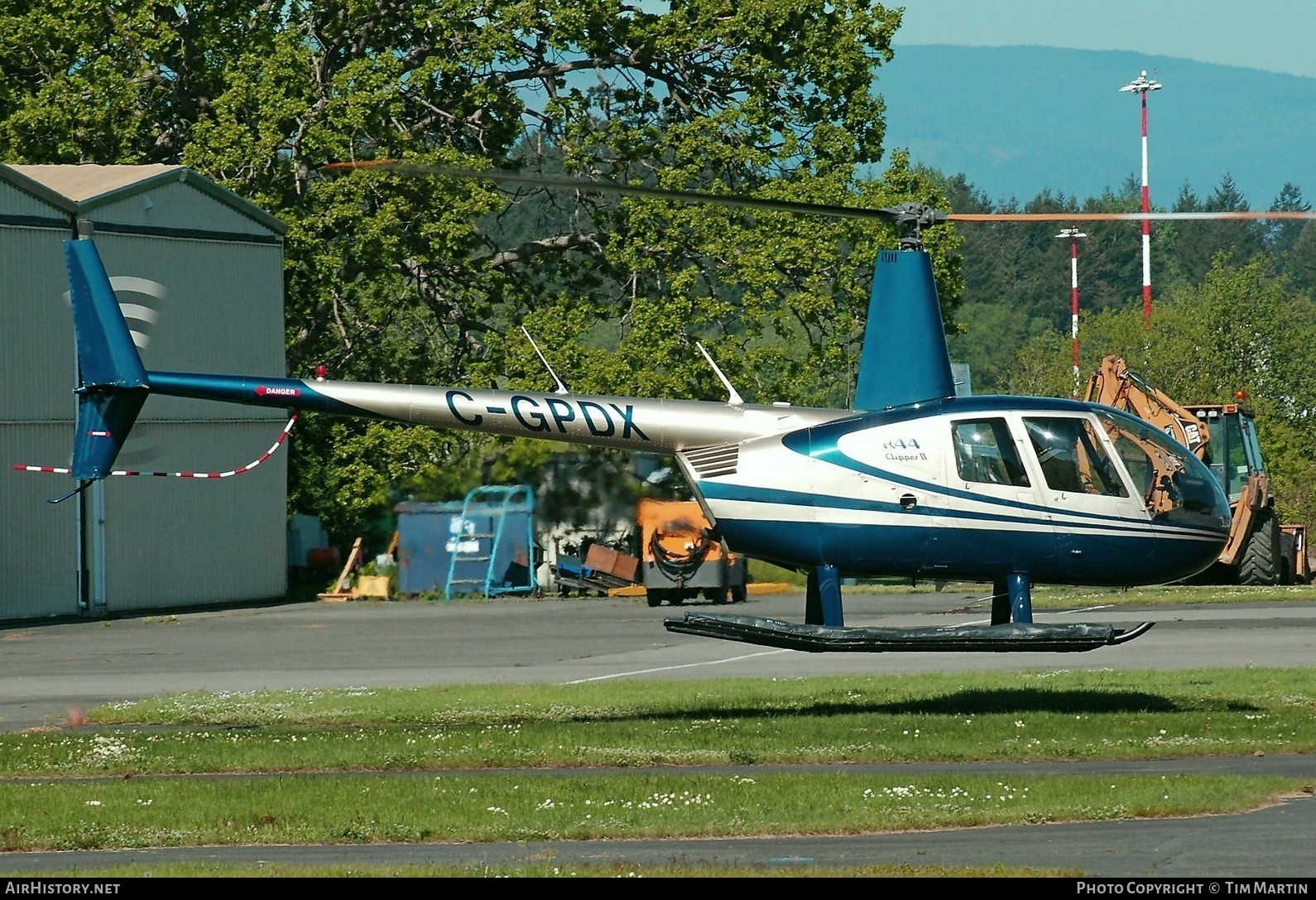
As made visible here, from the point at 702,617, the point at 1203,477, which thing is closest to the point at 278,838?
the point at 702,617

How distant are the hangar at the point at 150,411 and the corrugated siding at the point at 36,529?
0.10 ft

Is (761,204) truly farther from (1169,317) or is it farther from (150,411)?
(1169,317)

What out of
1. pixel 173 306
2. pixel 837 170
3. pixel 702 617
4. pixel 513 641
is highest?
pixel 837 170

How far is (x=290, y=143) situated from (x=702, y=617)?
25792 millimetres

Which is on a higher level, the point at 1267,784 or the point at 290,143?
the point at 290,143

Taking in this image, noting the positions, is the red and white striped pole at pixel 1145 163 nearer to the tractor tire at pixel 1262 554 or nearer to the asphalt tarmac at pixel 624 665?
the tractor tire at pixel 1262 554

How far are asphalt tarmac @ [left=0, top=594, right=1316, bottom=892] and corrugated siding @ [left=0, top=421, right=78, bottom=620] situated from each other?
1072 mm

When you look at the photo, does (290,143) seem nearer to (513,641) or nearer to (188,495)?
(188,495)

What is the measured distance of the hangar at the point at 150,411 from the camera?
31.7m

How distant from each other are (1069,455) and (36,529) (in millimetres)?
22324

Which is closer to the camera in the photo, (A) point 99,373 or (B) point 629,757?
(B) point 629,757

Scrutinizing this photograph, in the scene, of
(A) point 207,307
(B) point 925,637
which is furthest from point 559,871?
(A) point 207,307

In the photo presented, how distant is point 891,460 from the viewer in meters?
15.9

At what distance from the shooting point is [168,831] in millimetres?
11305
